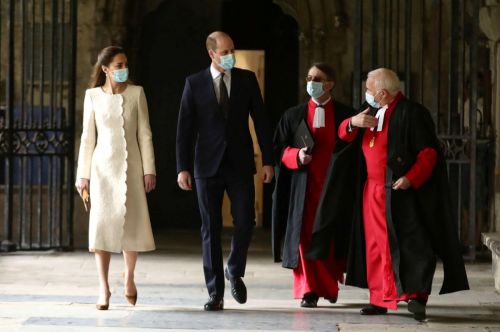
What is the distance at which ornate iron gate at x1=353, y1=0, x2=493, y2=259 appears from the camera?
Answer: 9.88 meters

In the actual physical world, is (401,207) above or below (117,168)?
below

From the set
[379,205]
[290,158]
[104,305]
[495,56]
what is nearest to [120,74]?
[290,158]

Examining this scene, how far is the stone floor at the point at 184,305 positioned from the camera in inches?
255

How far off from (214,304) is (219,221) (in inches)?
19.1

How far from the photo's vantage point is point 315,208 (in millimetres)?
7297

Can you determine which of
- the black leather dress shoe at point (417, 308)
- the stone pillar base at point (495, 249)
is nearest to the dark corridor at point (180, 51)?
the stone pillar base at point (495, 249)

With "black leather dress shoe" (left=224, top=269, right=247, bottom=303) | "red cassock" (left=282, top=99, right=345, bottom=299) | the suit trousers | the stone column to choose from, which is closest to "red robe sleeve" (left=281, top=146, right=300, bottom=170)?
"red cassock" (left=282, top=99, right=345, bottom=299)

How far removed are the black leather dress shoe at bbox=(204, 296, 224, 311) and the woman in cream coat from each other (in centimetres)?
44

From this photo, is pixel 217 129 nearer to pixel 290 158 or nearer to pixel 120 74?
pixel 290 158

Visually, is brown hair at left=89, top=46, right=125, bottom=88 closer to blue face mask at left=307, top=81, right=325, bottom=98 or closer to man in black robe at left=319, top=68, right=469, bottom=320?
blue face mask at left=307, top=81, right=325, bottom=98

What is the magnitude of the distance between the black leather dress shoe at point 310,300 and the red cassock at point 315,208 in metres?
0.03

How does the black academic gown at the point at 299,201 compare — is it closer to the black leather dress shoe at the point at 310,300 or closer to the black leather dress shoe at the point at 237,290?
the black leather dress shoe at the point at 310,300

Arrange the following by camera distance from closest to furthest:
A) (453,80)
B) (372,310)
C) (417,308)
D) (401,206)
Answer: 1. (417,308)
2. (401,206)
3. (372,310)
4. (453,80)

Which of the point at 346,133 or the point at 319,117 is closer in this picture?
the point at 346,133
